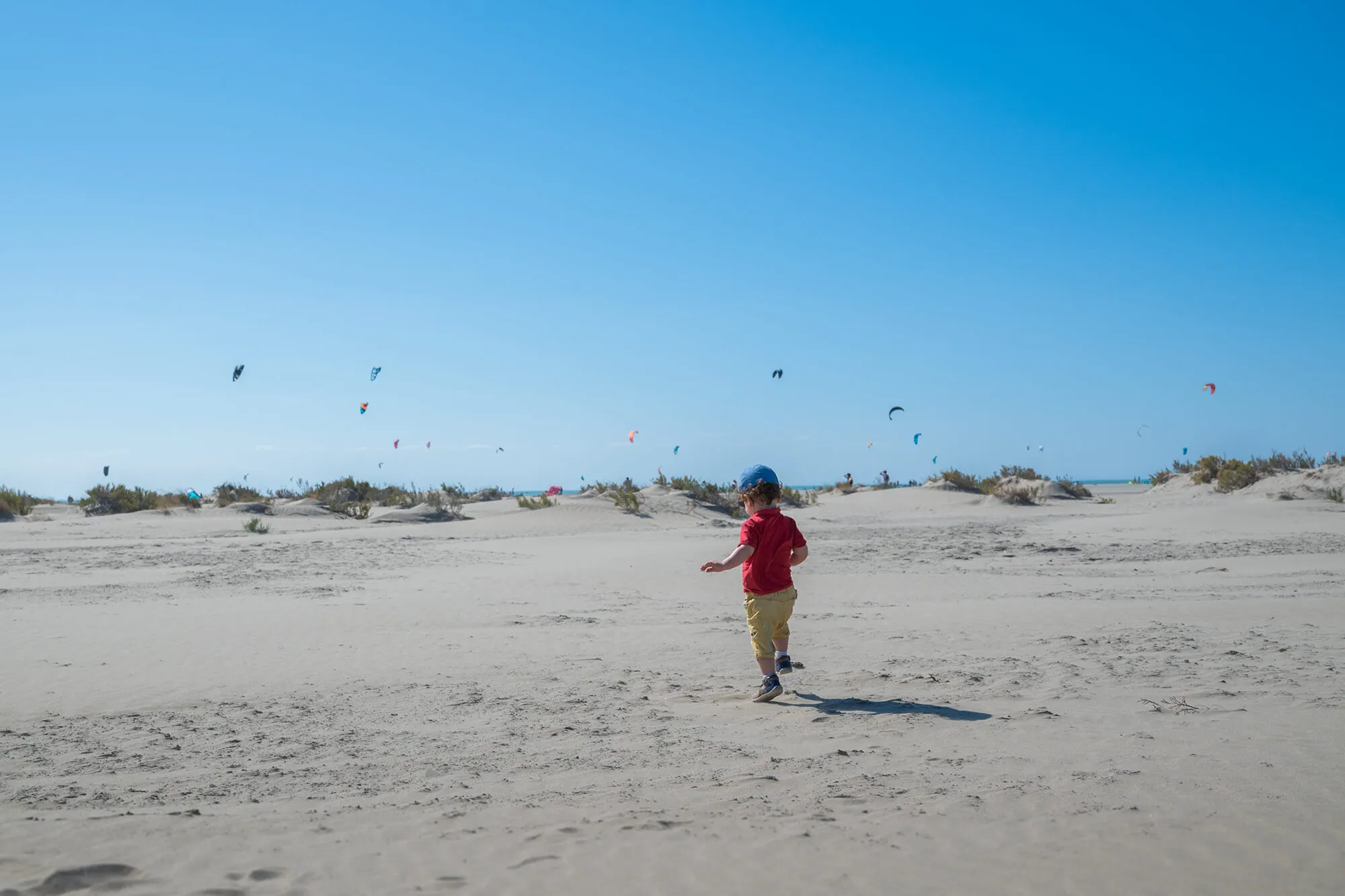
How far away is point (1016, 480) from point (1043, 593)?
21.5 m

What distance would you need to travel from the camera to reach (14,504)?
2530 centimetres

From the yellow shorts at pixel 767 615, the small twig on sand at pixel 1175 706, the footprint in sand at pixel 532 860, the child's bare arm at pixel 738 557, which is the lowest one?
the small twig on sand at pixel 1175 706

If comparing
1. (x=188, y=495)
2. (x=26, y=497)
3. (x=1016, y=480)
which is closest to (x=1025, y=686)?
(x=1016, y=480)

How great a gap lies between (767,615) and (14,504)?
2771 cm

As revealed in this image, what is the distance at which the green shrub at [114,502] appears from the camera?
1027 inches

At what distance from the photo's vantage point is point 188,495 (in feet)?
92.9

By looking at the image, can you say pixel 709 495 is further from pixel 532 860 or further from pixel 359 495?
pixel 532 860

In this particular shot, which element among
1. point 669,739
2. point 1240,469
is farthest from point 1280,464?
point 669,739

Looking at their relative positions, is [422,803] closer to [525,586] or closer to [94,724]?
[94,724]

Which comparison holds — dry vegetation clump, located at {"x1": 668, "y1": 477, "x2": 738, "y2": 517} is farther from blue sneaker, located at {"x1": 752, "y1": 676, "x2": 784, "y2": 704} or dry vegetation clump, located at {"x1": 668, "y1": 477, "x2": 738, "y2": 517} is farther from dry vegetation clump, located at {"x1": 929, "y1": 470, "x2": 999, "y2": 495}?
blue sneaker, located at {"x1": 752, "y1": 676, "x2": 784, "y2": 704}

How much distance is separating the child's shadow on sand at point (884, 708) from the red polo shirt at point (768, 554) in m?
0.73

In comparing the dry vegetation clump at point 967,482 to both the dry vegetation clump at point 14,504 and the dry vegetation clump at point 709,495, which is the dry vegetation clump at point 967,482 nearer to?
the dry vegetation clump at point 709,495

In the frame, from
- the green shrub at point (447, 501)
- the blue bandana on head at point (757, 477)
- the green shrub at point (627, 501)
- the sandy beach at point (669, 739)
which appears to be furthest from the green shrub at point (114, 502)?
the blue bandana on head at point (757, 477)

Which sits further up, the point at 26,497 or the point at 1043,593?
the point at 26,497
